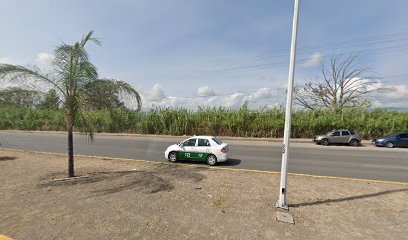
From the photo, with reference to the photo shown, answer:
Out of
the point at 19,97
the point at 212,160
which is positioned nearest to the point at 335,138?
the point at 212,160

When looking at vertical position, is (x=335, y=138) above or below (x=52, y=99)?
below

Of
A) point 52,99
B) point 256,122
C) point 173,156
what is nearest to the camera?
point 52,99

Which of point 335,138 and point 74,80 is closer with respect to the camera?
point 74,80

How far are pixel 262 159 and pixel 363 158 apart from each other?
6.40 metres

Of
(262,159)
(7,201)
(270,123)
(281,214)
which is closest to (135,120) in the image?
(270,123)

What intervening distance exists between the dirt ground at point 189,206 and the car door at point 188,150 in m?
2.19

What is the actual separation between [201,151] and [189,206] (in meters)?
5.73

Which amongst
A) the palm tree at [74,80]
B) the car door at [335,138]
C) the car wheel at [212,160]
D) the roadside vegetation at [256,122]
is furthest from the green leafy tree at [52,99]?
the car door at [335,138]

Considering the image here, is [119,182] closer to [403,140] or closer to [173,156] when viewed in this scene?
[173,156]

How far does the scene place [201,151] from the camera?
1191 centimetres

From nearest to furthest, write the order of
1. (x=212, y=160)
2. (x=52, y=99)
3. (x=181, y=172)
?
1. (x=52, y=99)
2. (x=181, y=172)
3. (x=212, y=160)

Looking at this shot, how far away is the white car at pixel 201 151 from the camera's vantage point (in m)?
11.7

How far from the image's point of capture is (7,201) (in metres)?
6.48

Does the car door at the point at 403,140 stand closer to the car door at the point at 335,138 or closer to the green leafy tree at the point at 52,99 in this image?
the car door at the point at 335,138
